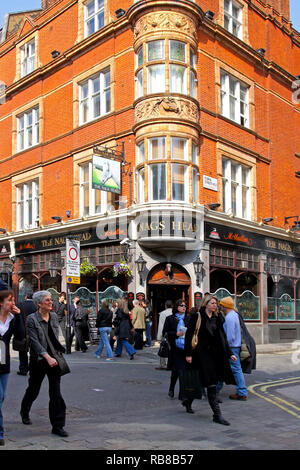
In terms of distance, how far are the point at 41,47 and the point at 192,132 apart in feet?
36.8

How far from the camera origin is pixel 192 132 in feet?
65.2

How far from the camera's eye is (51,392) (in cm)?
646

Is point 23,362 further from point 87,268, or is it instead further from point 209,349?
point 87,268

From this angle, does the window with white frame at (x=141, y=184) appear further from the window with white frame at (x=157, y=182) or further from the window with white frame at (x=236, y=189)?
the window with white frame at (x=236, y=189)

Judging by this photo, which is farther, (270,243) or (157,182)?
(270,243)

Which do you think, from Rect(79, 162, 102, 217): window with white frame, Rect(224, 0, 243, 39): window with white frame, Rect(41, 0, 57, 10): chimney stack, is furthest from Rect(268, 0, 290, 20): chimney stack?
Rect(79, 162, 102, 217): window with white frame

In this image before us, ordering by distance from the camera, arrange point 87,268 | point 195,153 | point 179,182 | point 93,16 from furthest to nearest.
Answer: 1. point 93,16
2. point 87,268
3. point 195,153
4. point 179,182

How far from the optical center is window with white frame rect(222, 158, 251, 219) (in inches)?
876

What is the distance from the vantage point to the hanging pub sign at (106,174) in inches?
760

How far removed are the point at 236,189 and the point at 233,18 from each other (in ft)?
25.9

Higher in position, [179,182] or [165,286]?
[179,182]

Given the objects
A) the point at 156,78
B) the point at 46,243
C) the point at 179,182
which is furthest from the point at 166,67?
the point at 46,243
